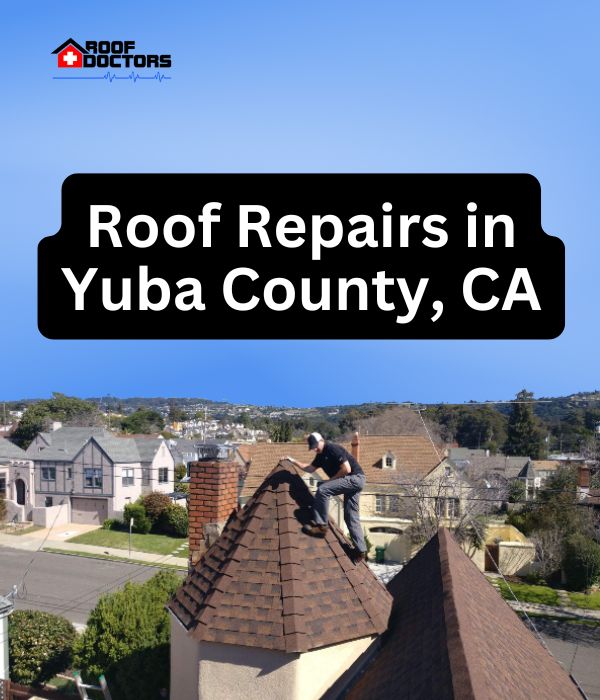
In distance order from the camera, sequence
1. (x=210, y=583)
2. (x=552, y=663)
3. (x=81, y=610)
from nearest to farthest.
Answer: (x=210, y=583) → (x=552, y=663) → (x=81, y=610)

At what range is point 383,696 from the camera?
19.7 ft

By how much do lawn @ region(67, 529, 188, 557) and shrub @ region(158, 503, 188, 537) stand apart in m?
0.63

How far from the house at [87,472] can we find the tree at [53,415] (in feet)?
62.2

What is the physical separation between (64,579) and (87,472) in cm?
1714

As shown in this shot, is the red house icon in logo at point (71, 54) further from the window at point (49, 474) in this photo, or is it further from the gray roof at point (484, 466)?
the window at point (49, 474)

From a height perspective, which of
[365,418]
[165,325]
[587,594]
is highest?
[165,325]

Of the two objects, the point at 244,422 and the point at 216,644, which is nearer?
the point at 216,644

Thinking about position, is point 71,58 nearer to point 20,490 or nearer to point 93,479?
point 93,479

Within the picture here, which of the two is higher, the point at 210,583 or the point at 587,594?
the point at 210,583

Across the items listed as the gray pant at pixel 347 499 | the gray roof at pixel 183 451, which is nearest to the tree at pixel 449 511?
the gray pant at pixel 347 499

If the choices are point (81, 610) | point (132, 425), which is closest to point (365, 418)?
point (132, 425)

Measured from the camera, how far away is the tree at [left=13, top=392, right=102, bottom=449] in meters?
67.2

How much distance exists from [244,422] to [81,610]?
10355cm

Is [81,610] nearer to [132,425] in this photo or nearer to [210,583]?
[210,583]
